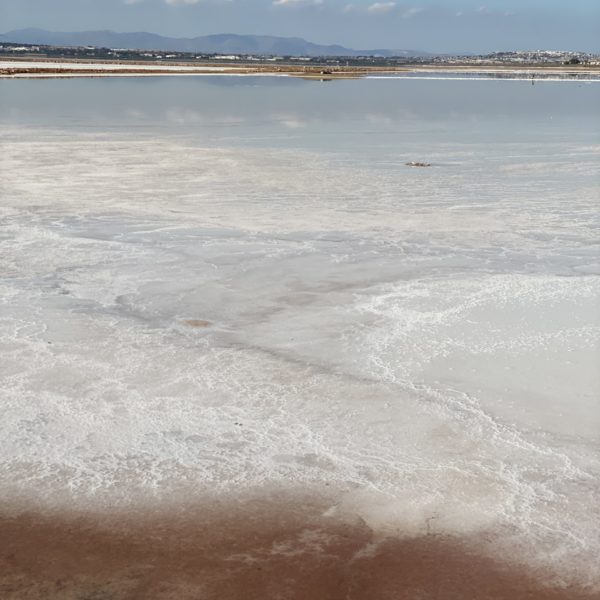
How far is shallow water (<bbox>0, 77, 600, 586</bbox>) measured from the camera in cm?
512

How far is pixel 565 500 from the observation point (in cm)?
498

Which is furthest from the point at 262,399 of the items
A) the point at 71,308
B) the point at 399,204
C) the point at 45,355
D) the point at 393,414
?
the point at 399,204

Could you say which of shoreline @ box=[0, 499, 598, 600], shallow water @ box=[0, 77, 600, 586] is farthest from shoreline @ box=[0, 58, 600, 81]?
shoreline @ box=[0, 499, 598, 600]

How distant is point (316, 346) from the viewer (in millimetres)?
7375

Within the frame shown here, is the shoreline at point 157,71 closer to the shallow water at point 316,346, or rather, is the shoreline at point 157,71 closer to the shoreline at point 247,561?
the shallow water at point 316,346

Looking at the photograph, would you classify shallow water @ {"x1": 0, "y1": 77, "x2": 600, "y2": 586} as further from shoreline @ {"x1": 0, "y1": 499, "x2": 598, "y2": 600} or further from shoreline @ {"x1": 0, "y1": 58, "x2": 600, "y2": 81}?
shoreline @ {"x1": 0, "y1": 58, "x2": 600, "y2": 81}

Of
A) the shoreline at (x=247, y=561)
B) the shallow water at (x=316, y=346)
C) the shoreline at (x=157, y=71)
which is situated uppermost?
the shoreline at (x=157, y=71)

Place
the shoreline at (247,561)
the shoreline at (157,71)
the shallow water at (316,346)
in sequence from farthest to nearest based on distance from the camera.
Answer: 1. the shoreline at (157,71)
2. the shallow water at (316,346)
3. the shoreline at (247,561)

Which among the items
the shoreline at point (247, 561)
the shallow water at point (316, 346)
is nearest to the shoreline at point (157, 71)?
the shallow water at point (316, 346)

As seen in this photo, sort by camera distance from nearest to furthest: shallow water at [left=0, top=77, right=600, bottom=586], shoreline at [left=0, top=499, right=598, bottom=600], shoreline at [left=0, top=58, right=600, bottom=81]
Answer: shoreline at [left=0, top=499, right=598, bottom=600]
shallow water at [left=0, top=77, right=600, bottom=586]
shoreline at [left=0, top=58, right=600, bottom=81]

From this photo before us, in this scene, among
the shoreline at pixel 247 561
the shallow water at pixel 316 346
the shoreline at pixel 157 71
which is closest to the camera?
the shoreline at pixel 247 561

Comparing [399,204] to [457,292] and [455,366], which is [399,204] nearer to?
[457,292]

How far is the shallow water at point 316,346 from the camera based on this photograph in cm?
512

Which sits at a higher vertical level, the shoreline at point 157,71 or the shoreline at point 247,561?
the shoreline at point 157,71
